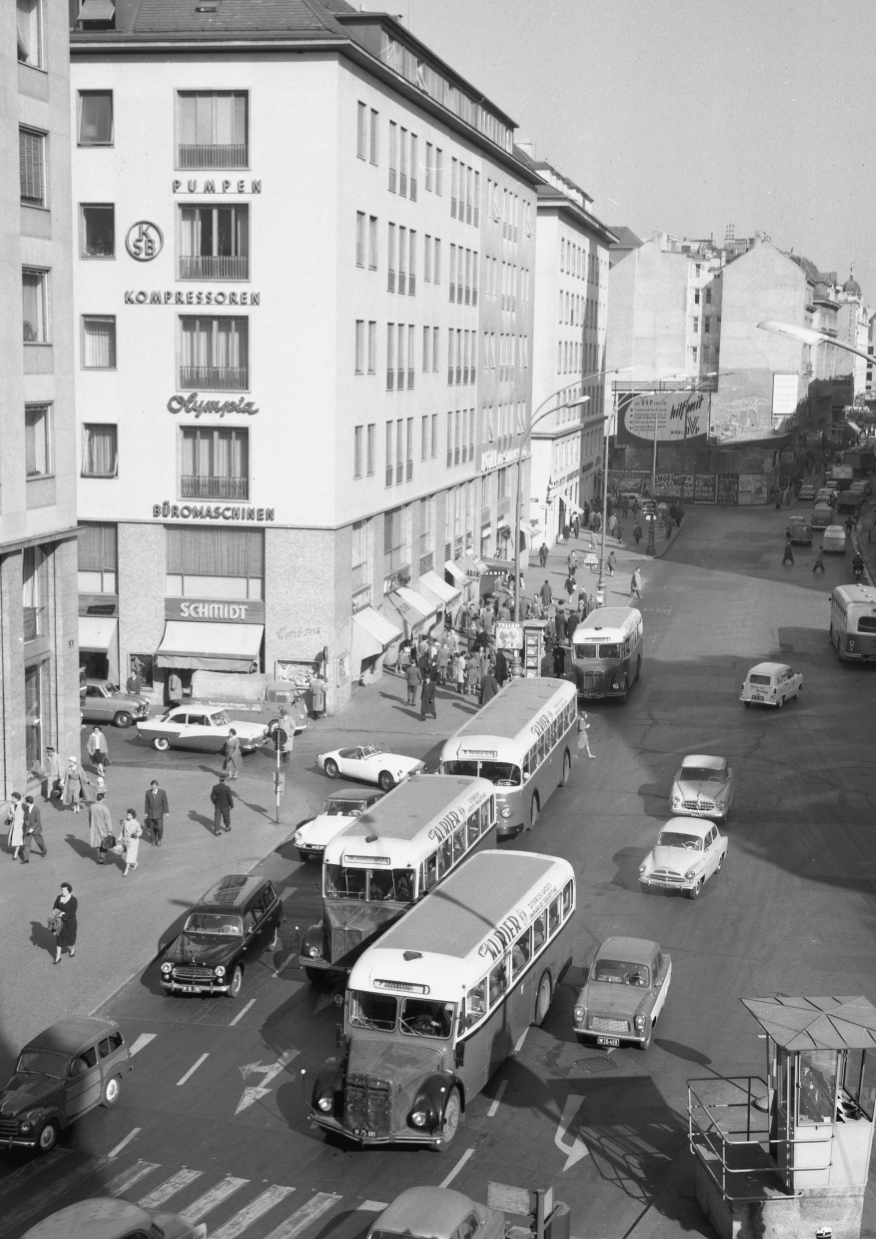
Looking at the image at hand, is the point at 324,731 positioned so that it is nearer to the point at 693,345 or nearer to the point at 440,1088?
the point at 440,1088

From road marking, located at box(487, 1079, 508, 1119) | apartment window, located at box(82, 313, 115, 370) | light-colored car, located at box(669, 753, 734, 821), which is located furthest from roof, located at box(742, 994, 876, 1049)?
apartment window, located at box(82, 313, 115, 370)

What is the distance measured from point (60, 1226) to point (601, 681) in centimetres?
3518

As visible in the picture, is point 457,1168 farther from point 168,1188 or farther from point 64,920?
point 64,920

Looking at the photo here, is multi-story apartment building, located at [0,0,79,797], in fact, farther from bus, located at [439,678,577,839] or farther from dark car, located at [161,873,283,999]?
dark car, located at [161,873,283,999]

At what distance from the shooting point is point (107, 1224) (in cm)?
1589

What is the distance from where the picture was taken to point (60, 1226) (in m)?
15.9

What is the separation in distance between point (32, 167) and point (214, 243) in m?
11.4

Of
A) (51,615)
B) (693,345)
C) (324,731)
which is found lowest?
(324,731)

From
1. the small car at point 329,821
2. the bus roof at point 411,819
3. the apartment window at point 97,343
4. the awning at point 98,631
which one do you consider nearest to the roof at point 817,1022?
the bus roof at point 411,819

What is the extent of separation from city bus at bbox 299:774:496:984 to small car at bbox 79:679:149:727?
20.0 meters

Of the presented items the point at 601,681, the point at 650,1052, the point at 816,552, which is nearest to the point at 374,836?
the point at 650,1052

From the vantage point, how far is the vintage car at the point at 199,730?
43.0m

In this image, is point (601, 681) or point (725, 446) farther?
point (725, 446)

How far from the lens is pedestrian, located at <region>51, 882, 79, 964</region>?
2684 centimetres
